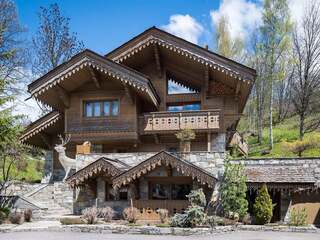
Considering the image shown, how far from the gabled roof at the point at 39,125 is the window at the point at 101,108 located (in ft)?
8.08

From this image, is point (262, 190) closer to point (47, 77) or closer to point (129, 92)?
→ point (129, 92)

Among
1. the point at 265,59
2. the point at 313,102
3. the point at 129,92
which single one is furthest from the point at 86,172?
the point at 313,102

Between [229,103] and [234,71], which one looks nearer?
[234,71]

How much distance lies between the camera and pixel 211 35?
4209 cm

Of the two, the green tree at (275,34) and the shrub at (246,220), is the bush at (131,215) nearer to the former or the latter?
the shrub at (246,220)

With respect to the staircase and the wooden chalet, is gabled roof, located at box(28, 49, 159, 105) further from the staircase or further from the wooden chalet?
the staircase

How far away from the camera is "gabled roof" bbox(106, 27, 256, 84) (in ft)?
79.7

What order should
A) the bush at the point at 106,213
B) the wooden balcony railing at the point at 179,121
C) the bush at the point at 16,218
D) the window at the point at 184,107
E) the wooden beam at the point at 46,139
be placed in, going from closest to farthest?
1. the bush at the point at 16,218
2. the bush at the point at 106,213
3. the wooden balcony railing at the point at 179,121
4. the window at the point at 184,107
5. the wooden beam at the point at 46,139

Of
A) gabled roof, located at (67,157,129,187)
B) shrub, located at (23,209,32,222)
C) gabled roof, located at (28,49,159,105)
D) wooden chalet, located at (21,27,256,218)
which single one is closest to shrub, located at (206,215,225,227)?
wooden chalet, located at (21,27,256,218)

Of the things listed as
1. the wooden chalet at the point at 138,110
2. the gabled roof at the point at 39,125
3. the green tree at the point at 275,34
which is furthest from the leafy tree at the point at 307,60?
the gabled roof at the point at 39,125

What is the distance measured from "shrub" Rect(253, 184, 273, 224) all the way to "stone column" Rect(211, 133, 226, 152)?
22.8 ft

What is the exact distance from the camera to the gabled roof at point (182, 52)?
24297 millimetres

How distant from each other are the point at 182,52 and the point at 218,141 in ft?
20.2

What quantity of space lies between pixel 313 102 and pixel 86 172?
83.6 ft
